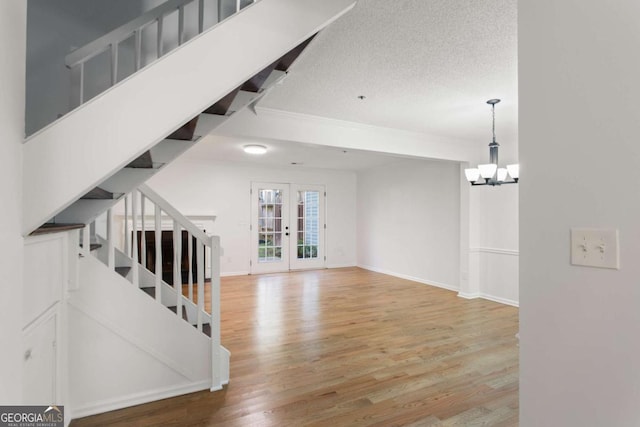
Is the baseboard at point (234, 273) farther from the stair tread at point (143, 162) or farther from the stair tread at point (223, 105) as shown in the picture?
the stair tread at point (223, 105)

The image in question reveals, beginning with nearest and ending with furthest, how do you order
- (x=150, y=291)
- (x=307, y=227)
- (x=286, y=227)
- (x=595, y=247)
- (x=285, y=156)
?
(x=595, y=247) → (x=150, y=291) → (x=285, y=156) → (x=286, y=227) → (x=307, y=227)

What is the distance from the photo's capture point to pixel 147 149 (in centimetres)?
128

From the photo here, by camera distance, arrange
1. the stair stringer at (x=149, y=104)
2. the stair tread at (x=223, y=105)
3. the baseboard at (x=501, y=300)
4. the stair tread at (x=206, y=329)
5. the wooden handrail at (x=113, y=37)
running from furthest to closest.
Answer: the baseboard at (x=501, y=300)
the stair tread at (x=206, y=329)
the stair tread at (x=223, y=105)
the wooden handrail at (x=113, y=37)
the stair stringer at (x=149, y=104)

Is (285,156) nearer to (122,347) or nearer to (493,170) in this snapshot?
(493,170)

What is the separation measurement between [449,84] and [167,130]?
242 centimetres

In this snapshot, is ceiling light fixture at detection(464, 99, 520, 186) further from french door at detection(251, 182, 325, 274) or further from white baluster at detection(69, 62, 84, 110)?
french door at detection(251, 182, 325, 274)

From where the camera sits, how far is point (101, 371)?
2080mm

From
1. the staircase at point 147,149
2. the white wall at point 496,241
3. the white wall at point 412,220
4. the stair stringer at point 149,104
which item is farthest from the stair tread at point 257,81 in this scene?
the white wall at point 412,220

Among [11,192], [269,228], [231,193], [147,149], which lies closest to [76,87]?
[147,149]

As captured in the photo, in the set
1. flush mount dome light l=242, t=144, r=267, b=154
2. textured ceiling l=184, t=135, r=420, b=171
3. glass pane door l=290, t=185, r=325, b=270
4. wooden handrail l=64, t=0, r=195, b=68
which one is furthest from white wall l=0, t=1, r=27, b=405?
glass pane door l=290, t=185, r=325, b=270

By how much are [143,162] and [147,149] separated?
75cm

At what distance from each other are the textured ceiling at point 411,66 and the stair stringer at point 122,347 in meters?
2.03

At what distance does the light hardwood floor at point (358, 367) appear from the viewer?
6.68 feet

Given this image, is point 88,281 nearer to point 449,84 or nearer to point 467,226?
point 449,84
